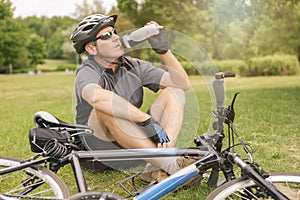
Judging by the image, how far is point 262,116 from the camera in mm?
6496

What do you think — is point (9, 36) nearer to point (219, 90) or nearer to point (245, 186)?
Result: point (219, 90)

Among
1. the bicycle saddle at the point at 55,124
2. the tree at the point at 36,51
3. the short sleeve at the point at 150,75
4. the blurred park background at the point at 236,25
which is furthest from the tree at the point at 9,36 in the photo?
the bicycle saddle at the point at 55,124

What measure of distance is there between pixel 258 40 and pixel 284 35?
2926 millimetres

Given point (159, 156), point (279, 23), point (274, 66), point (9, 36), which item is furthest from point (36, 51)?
point (159, 156)

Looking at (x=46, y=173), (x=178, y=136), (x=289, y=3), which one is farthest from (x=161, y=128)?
(x=289, y=3)

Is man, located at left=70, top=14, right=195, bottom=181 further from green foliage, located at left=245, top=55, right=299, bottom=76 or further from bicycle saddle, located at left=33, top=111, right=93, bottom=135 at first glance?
green foliage, located at left=245, top=55, right=299, bottom=76

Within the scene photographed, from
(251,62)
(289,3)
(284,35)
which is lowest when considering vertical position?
(251,62)

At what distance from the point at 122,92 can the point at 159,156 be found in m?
0.82

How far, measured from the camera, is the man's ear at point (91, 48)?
3.00 m

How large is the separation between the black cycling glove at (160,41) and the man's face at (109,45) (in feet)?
1.20

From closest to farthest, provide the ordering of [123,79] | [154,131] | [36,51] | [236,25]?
[154,131], [123,79], [236,25], [36,51]

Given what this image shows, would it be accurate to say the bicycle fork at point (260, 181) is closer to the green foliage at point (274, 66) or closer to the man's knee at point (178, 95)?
the man's knee at point (178, 95)

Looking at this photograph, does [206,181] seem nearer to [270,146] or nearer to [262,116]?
[270,146]

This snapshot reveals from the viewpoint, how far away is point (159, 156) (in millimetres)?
2543
